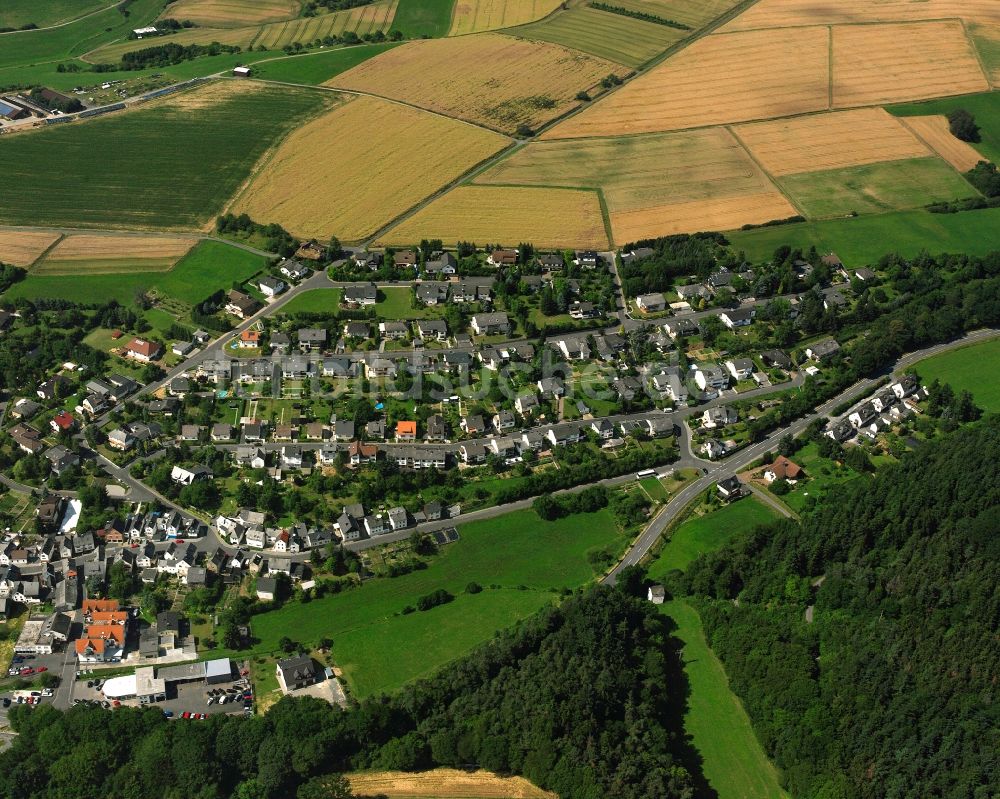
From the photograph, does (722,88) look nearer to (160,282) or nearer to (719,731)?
(160,282)

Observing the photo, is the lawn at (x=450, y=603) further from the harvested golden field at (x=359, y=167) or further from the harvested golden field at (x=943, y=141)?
the harvested golden field at (x=943, y=141)

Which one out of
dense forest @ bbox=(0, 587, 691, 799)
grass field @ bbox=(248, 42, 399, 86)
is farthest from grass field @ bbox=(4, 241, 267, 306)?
dense forest @ bbox=(0, 587, 691, 799)

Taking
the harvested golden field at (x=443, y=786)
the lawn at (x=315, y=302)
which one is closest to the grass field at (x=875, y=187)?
the lawn at (x=315, y=302)

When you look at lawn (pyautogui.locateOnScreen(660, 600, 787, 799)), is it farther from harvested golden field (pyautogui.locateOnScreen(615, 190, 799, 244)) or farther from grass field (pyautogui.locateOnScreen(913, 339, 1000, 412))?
harvested golden field (pyautogui.locateOnScreen(615, 190, 799, 244))

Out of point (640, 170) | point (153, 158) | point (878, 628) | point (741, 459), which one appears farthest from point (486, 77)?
point (878, 628)

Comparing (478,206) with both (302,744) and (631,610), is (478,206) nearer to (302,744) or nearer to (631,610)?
(631,610)

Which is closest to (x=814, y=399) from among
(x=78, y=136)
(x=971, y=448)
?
(x=971, y=448)
